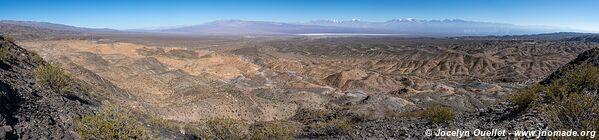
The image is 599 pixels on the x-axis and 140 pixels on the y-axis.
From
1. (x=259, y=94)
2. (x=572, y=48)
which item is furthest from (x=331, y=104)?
(x=572, y=48)

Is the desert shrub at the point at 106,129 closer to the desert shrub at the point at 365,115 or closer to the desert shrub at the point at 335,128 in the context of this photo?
the desert shrub at the point at 335,128

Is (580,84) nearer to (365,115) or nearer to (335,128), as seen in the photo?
(335,128)

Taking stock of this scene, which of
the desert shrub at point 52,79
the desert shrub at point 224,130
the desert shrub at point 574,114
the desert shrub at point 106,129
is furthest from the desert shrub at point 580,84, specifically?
the desert shrub at point 52,79

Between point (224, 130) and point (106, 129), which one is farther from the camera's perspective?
point (224, 130)

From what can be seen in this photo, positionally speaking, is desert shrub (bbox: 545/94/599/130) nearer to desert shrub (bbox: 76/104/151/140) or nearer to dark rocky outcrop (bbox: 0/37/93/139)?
desert shrub (bbox: 76/104/151/140)

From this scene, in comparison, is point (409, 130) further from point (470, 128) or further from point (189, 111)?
point (189, 111)

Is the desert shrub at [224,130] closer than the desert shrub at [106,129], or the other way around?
the desert shrub at [106,129]

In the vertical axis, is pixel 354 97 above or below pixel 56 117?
below

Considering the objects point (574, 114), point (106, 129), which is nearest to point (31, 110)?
point (106, 129)

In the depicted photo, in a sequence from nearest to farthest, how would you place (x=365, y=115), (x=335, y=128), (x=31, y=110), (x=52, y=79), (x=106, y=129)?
(x=106, y=129)
(x=31, y=110)
(x=335, y=128)
(x=52, y=79)
(x=365, y=115)
